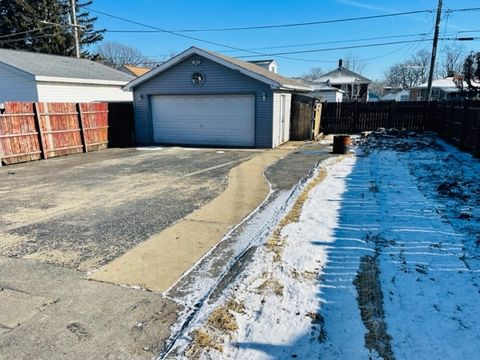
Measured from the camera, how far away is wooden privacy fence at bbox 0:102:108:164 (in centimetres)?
1047

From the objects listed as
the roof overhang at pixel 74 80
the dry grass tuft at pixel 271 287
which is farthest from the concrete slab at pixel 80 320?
the roof overhang at pixel 74 80

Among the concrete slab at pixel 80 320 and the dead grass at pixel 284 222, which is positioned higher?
the dead grass at pixel 284 222

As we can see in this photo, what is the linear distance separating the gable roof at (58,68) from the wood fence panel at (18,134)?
4770 mm

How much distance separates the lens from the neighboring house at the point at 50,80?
14.9 m

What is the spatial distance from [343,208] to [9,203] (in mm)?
6165

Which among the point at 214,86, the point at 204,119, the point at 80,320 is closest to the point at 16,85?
the point at 204,119

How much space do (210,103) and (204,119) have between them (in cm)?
73

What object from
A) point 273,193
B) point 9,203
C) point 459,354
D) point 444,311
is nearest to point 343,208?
point 273,193

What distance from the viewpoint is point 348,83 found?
37.8m

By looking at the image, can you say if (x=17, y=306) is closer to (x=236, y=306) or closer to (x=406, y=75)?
(x=236, y=306)

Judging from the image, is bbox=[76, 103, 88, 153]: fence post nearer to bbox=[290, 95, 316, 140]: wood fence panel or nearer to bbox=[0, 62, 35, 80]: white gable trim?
bbox=[0, 62, 35, 80]: white gable trim

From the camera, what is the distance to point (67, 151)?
12.5 meters

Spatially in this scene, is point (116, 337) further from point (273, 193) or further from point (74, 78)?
point (74, 78)

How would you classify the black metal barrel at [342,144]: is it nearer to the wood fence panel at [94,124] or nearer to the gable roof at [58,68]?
the wood fence panel at [94,124]
